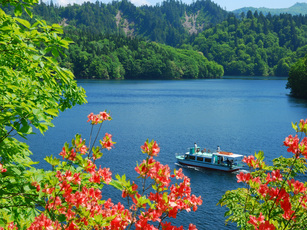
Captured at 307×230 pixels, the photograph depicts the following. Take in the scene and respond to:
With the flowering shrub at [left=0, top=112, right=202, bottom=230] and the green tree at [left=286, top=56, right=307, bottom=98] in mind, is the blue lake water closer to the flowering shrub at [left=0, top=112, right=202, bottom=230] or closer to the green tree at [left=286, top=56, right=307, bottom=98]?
the green tree at [left=286, top=56, right=307, bottom=98]

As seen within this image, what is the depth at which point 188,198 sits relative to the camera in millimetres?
5262

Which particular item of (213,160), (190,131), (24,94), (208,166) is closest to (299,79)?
(190,131)

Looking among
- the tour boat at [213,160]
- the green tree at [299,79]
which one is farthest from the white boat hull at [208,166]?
the green tree at [299,79]

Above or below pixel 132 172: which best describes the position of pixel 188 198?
above

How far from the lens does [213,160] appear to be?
44.8 m

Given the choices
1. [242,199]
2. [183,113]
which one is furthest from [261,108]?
[242,199]

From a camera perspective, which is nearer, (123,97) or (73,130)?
(73,130)

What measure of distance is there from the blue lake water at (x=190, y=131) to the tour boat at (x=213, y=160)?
4.02 ft

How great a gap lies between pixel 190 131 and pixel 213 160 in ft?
60.2

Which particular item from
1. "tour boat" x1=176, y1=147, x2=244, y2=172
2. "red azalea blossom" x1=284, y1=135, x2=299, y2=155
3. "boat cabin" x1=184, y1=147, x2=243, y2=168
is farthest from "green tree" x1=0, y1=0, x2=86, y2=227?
"boat cabin" x1=184, y1=147, x2=243, y2=168

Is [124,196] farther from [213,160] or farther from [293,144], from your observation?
[213,160]

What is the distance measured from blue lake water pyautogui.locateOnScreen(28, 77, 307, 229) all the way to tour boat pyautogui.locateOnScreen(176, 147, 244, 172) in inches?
48.3

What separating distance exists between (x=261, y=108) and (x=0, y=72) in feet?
292

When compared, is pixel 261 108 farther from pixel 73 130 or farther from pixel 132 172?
pixel 132 172
